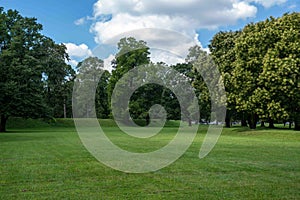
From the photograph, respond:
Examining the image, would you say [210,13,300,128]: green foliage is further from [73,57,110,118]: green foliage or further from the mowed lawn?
[73,57,110,118]: green foliage

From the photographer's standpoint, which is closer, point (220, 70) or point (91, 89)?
point (220, 70)

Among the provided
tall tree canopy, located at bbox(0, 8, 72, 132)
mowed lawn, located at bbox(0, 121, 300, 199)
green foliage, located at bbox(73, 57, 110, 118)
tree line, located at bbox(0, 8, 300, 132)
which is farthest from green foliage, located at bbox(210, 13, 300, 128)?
green foliage, located at bbox(73, 57, 110, 118)

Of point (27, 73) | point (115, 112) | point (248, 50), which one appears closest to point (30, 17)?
point (27, 73)

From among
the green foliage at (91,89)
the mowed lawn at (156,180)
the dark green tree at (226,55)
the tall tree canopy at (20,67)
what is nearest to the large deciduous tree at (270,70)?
the dark green tree at (226,55)

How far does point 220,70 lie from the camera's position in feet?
123

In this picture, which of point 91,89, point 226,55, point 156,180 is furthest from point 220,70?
point 156,180

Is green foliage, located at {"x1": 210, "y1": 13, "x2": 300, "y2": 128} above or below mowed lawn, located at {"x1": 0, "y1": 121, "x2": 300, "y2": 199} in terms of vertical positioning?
above

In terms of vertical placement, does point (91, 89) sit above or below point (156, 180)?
above

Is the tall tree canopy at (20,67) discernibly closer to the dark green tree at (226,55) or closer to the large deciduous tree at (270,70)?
the dark green tree at (226,55)

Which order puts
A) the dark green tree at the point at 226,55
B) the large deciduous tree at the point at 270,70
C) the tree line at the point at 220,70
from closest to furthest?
the large deciduous tree at the point at 270,70
the tree line at the point at 220,70
the dark green tree at the point at 226,55

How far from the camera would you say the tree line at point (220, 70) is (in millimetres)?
29453

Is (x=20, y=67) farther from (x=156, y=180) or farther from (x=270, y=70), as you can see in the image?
(x=156, y=180)

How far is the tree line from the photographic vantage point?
96.6 ft

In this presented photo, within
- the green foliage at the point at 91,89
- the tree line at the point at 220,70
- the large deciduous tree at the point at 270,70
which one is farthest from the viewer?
the green foliage at the point at 91,89
